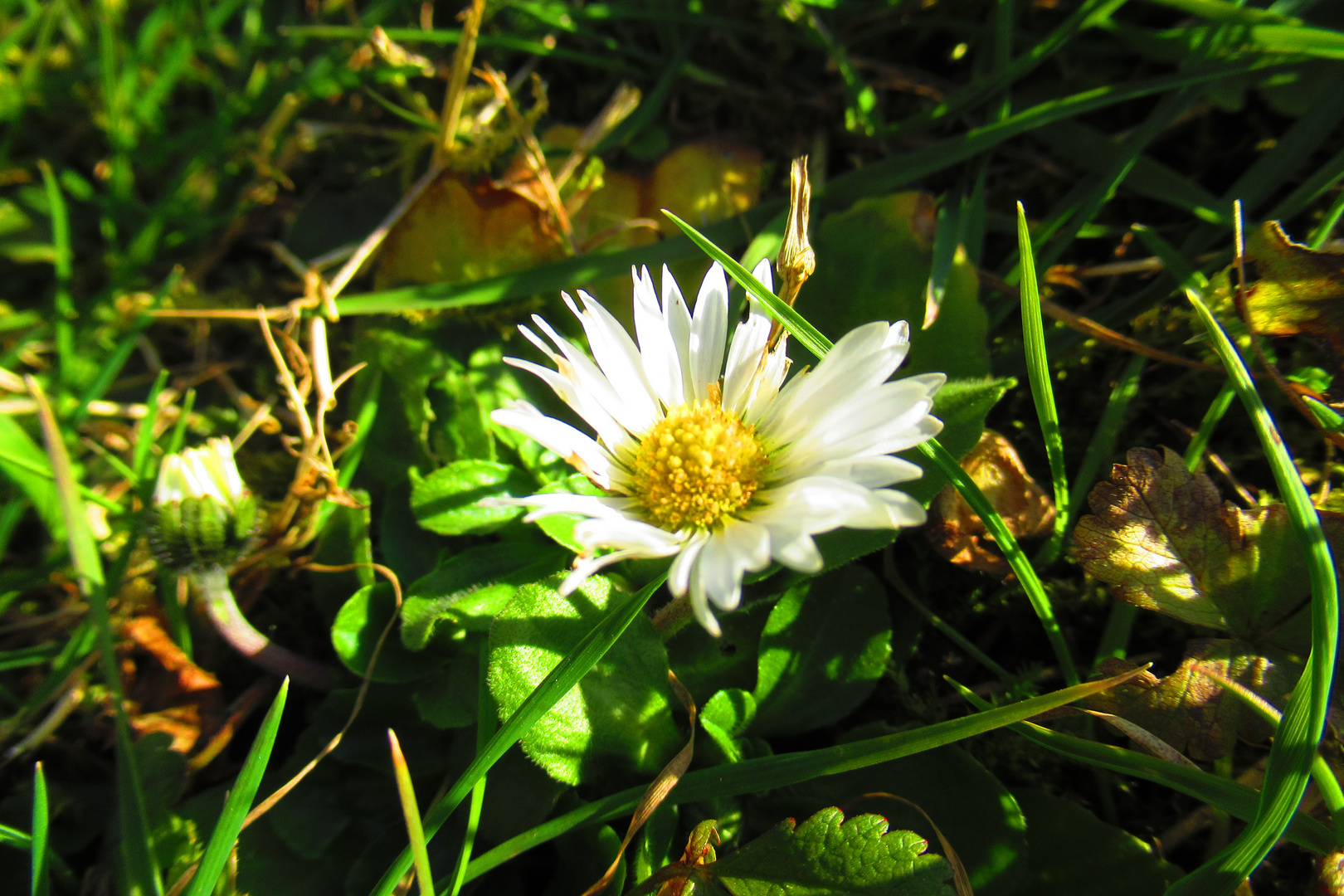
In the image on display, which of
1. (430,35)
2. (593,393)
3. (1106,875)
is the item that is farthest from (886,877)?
(430,35)

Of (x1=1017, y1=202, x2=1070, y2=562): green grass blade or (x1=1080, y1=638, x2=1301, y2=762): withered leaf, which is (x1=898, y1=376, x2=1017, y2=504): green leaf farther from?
(x1=1080, y1=638, x2=1301, y2=762): withered leaf

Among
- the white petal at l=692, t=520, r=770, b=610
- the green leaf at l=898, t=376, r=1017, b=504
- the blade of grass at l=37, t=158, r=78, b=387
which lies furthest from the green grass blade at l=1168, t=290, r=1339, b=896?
the blade of grass at l=37, t=158, r=78, b=387

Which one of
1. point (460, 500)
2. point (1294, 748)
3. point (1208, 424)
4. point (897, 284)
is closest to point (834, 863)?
point (1294, 748)

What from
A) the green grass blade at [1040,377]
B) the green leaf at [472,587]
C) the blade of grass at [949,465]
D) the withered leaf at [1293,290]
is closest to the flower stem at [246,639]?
the green leaf at [472,587]

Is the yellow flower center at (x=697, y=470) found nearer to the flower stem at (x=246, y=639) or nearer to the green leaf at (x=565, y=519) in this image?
the green leaf at (x=565, y=519)

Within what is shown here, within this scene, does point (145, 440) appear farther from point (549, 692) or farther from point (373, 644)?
point (549, 692)

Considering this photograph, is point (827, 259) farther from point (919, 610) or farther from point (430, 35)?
point (430, 35)
